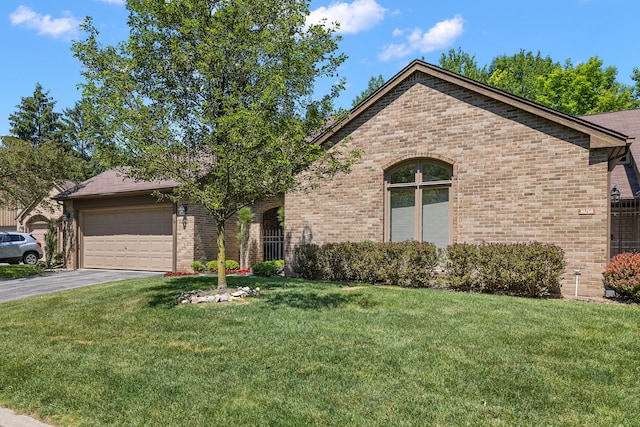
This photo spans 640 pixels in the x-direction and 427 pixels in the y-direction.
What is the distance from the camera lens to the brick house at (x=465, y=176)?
969cm

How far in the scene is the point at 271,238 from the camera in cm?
1688

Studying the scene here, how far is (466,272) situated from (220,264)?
573cm

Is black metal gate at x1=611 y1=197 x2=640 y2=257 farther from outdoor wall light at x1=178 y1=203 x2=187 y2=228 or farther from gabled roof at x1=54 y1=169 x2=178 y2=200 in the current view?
gabled roof at x1=54 y1=169 x2=178 y2=200

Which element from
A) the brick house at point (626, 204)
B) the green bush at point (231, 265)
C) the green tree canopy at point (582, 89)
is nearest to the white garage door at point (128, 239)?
the green bush at point (231, 265)

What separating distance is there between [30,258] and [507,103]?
23.0 m

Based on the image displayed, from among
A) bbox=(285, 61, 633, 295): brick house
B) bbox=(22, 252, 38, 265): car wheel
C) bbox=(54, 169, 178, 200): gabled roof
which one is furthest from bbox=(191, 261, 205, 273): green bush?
bbox=(22, 252, 38, 265): car wheel

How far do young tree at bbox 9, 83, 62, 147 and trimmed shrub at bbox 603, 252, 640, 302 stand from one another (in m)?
56.8

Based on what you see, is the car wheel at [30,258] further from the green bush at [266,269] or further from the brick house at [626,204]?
the brick house at [626,204]

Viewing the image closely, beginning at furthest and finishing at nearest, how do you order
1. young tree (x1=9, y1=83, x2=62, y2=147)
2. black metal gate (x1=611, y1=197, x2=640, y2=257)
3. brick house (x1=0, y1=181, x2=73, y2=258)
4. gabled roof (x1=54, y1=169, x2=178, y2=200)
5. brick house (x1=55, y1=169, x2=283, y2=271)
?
young tree (x1=9, y1=83, x2=62, y2=147) → brick house (x1=0, y1=181, x2=73, y2=258) → gabled roof (x1=54, y1=169, x2=178, y2=200) → brick house (x1=55, y1=169, x2=283, y2=271) → black metal gate (x1=611, y1=197, x2=640, y2=257)

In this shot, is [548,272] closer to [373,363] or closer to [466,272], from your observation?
[466,272]

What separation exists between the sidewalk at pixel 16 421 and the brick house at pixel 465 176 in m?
8.35

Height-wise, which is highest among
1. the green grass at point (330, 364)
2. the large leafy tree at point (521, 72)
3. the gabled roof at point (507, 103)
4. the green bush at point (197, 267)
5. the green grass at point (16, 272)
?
the large leafy tree at point (521, 72)

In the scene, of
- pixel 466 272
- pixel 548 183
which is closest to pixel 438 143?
pixel 548 183

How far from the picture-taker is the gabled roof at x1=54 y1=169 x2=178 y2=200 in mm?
16906
